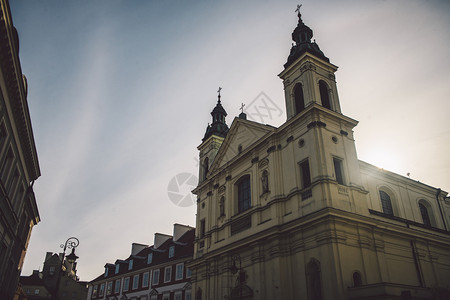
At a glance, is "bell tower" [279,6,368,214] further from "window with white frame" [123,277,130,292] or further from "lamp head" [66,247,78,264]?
"window with white frame" [123,277,130,292]

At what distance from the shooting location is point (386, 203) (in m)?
24.7

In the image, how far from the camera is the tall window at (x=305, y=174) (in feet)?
66.6

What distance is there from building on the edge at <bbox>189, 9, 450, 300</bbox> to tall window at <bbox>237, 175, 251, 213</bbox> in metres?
0.07

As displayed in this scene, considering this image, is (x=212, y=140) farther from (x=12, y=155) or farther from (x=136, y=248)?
(x=136, y=248)

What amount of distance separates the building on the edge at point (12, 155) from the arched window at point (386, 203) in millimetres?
21709

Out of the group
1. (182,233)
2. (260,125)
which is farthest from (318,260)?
(182,233)

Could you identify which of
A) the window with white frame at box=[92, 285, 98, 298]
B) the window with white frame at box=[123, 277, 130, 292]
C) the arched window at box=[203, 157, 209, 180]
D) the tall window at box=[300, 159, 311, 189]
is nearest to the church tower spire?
the arched window at box=[203, 157, 209, 180]

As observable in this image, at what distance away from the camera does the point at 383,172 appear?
2530 centimetres

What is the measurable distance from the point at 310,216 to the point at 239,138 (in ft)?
34.7

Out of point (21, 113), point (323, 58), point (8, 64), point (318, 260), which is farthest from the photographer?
point (323, 58)

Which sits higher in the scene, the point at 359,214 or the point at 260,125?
the point at 260,125

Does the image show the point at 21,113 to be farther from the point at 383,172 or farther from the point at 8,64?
the point at 383,172

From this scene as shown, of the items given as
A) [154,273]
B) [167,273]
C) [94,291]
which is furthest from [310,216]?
[94,291]

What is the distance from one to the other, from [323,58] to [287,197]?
394 inches
